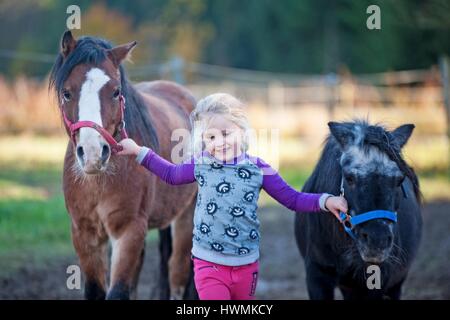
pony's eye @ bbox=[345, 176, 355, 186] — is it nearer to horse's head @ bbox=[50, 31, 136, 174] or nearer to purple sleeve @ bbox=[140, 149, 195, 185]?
purple sleeve @ bbox=[140, 149, 195, 185]

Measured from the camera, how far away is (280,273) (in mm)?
7375

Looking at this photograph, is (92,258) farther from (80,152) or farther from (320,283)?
(320,283)

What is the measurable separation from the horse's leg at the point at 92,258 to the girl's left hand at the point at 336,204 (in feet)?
5.44

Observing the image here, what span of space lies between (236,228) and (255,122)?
14.2 meters

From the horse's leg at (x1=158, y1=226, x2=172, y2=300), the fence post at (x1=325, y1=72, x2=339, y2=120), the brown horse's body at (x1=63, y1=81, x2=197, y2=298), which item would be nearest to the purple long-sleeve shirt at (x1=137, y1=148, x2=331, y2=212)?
the brown horse's body at (x1=63, y1=81, x2=197, y2=298)

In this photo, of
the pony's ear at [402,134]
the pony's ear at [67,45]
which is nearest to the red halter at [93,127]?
the pony's ear at [67,45]

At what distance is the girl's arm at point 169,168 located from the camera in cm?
379

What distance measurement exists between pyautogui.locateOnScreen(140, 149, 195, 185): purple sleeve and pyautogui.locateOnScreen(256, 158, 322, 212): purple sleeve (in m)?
0.38

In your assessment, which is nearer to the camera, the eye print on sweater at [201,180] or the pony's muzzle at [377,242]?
the pony's muzzle at [377,242]

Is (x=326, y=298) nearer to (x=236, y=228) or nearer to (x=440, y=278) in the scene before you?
(x=236, y=228)

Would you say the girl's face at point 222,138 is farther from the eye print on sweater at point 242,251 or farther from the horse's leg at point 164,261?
the horse's leg at point 164,261

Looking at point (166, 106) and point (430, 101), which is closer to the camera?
point (166, 106)

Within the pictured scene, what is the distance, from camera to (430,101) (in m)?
16.6

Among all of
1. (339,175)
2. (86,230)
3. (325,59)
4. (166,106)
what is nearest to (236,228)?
(339,175)
